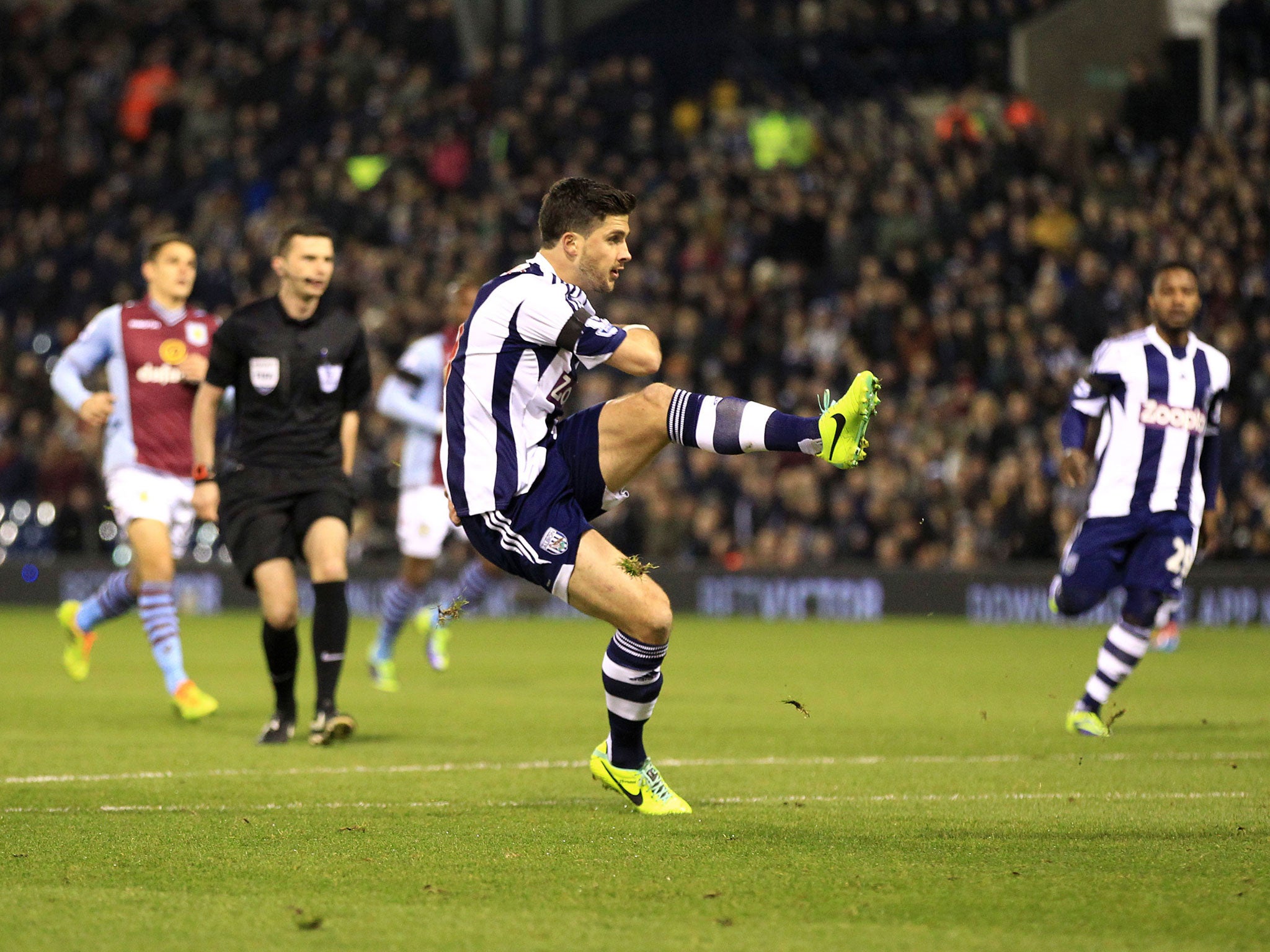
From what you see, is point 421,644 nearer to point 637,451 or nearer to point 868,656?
point 868,656

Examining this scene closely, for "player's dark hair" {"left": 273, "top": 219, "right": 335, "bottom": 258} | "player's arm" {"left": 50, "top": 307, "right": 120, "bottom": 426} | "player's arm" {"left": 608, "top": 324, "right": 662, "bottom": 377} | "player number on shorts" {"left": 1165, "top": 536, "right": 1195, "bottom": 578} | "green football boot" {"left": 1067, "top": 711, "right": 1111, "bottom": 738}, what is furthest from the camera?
"player's arm" {"left": 50, "top": 307, "right": 120, "bottom": 426}

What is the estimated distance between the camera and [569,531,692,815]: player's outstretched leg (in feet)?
19.8

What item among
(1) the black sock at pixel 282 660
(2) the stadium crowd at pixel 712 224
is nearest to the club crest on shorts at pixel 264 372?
(1) the black sock at pixel 282 660

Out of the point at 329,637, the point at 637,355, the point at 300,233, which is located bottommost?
the point at 329,637

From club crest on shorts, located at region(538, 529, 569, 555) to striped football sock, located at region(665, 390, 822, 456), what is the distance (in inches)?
20.7

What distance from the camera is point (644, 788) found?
6316 millimetres

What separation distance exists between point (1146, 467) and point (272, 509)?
4.29 meters

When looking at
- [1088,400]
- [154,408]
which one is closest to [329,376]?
[154,408]

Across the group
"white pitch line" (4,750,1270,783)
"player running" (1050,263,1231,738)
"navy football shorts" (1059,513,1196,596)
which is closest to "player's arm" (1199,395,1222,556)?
"player running" (1050,263,1231,738)

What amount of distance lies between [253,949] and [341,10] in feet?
86.4

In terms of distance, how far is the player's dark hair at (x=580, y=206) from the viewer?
20.4ft

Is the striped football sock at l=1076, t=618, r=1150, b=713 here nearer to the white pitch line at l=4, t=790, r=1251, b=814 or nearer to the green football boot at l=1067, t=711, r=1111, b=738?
the green football boot at l=1067, t=711, r=1111, b=738

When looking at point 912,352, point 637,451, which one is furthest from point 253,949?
point 912,352

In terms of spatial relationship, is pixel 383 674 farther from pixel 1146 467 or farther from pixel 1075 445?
pixel 1146 467
